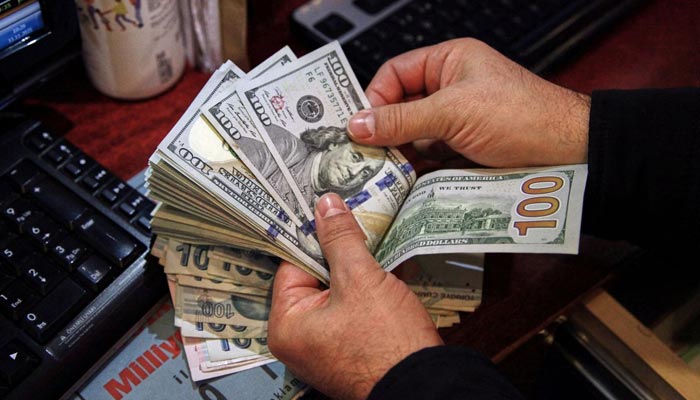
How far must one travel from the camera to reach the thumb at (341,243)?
640 mm

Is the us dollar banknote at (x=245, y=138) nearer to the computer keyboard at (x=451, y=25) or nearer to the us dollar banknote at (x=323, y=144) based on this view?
the us dollar banknote at (x=323, y=144)

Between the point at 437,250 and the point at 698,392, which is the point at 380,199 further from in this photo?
the point at 698,392

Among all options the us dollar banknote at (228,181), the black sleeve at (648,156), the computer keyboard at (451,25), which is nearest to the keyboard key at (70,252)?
the us dollar banknote at (228,181)

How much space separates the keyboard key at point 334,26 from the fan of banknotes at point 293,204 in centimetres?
15

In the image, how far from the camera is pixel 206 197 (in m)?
0.66

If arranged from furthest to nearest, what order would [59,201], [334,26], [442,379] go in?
1. [334,26]
2. [59,201]
3. [442,379]

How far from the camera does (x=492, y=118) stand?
0.74 m

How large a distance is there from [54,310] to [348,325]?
0.26 m

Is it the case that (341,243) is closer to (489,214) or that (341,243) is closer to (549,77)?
(489,214)

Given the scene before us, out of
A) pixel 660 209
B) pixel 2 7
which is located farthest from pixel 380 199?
pixel 2 7

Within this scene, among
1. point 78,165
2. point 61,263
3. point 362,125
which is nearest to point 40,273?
point 61,263

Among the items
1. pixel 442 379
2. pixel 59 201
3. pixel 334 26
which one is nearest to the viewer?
pixel 442 379

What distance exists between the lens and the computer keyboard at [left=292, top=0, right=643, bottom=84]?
2.90 ft

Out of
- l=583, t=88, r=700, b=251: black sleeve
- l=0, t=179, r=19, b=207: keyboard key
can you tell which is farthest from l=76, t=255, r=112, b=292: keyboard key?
l=583, t=88, r=700, b=251: black sleeve
